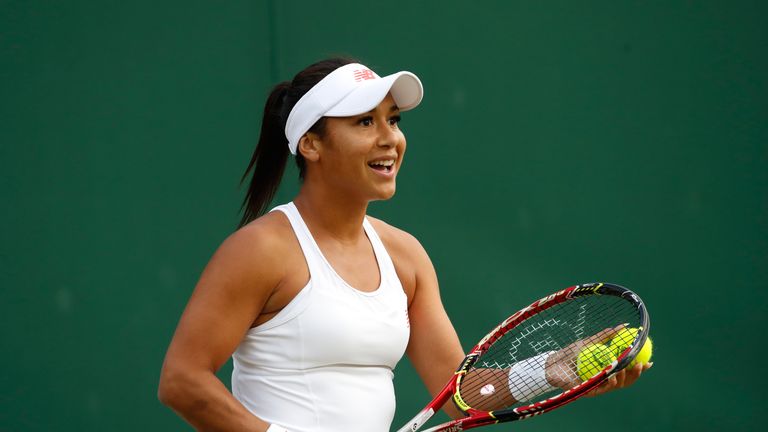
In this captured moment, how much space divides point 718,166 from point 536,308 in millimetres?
1182

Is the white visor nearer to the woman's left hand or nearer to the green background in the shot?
the woman's left hand

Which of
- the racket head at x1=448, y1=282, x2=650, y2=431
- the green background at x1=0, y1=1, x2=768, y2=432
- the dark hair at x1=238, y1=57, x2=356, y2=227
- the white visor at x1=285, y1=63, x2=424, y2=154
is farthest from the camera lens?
the green background at x1=0, y1=1, x2=768, y2=432

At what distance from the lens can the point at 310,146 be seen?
245 cm

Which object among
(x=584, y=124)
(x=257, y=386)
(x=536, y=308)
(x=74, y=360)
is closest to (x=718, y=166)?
(x=584, y=124)

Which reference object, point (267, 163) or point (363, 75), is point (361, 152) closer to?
point (363, 75)

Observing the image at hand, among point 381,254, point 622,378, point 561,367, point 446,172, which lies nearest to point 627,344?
point 622,378

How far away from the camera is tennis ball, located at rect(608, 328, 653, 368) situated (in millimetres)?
2205

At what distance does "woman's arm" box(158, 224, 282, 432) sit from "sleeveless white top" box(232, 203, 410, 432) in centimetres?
9

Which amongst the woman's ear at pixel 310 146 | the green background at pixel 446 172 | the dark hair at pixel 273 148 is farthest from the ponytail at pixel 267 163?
the green background at pixel 446 172

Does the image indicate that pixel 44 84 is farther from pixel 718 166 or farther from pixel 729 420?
pixel 729 420

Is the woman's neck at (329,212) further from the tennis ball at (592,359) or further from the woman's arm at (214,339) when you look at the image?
the tennis ball at (592,359)

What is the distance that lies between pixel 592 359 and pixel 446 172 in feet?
4.74

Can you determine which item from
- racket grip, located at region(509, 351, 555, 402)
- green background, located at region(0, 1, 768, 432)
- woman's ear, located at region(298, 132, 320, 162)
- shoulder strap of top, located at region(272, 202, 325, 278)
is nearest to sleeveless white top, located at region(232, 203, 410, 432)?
shoulder strap of top, located at region(272, 202, 325, 278)

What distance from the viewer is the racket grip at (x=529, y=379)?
94.6 inches
